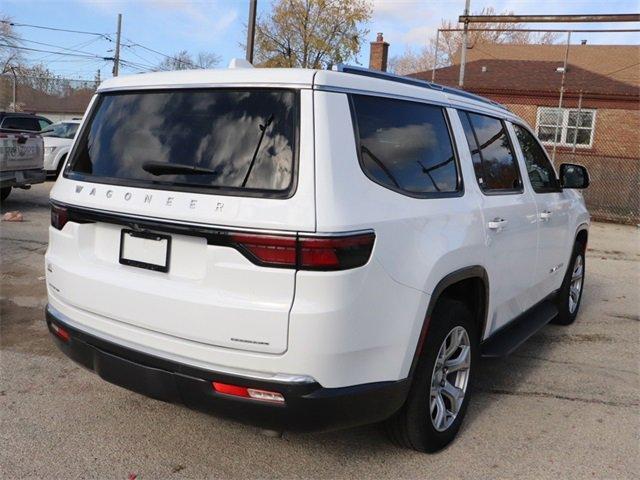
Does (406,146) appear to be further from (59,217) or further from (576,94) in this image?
(576,94)

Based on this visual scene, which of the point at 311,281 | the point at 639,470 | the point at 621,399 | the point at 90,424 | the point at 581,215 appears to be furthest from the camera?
the point at 581,215

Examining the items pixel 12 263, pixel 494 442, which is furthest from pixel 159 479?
pixel 12 263

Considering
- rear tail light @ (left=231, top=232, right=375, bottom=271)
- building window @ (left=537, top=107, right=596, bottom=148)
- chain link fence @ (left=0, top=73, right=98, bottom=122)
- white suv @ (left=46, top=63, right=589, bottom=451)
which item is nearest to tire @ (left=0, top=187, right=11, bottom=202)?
white suv @ (left=46, top=63, right=589, bottom=451)

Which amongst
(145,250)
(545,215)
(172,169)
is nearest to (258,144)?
(172,169)

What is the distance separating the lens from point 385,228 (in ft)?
8.48

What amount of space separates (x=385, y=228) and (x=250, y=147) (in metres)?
0.69

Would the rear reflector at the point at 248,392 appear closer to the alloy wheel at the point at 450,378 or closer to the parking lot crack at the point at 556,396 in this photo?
the alloy wheel at the point at 450,378

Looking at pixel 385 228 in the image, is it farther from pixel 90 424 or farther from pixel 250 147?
pixel 90 424

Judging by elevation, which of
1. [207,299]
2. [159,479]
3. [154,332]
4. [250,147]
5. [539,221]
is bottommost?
[159,479]

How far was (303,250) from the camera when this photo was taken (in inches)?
93.8

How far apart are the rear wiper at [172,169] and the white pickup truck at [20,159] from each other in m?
8.57

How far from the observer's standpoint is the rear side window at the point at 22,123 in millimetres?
12811

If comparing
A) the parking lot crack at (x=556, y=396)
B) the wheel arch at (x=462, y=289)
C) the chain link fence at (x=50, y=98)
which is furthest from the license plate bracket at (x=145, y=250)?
the chain link fence at (x=50, y=98)

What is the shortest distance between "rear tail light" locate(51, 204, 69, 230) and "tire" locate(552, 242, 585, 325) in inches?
169
